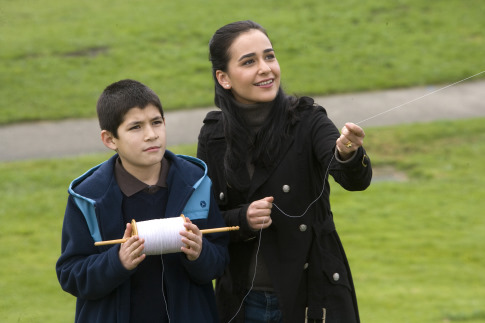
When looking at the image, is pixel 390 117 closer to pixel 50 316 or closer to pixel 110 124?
pixel 50 316

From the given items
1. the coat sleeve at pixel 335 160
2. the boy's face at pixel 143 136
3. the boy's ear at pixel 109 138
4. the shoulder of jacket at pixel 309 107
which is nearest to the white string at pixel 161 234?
the boy's face at pixel 143 136

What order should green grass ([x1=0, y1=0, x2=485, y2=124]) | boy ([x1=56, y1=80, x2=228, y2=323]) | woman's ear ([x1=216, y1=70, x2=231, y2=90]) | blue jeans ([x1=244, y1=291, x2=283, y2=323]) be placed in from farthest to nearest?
green grass ([x1=0, y1=0, x2=485, y2=124])
woman's ear ([x1=216, y1=70, x2=231, y2=90])
blue jeans ([x1=244, y1=291, x2=283, y2=323])
boy ([x1=56, y1=80, x2=228, y2=323])

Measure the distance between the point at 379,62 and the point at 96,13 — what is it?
226 inches

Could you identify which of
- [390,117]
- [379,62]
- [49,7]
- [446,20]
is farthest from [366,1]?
[49,7]

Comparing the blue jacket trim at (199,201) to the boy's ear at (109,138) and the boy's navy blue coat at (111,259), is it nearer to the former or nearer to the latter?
the boy's navy blue coat at (111,259)

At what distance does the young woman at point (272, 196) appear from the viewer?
362 cm

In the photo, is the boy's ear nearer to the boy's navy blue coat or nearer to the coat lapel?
the boy's navy blue coat

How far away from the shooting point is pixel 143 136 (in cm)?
349

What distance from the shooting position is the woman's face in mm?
Answer: 3697

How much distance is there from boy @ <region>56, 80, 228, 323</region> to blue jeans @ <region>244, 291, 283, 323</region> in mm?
163

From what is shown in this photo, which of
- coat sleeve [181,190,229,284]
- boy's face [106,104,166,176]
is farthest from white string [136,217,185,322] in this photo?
boy's face [106,104,166,176]

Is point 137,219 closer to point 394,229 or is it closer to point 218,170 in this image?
point 218,170

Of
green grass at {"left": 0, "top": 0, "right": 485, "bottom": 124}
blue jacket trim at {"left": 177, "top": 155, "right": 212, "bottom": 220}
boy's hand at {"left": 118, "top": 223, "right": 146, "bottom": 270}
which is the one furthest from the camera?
green grass at {"left": 0, "top": 0, "right": 485, "bottom": 124}

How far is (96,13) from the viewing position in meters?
16.9
